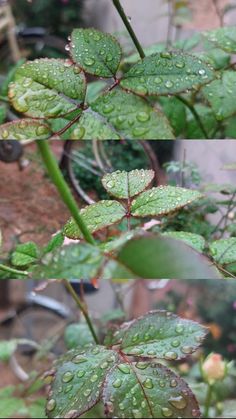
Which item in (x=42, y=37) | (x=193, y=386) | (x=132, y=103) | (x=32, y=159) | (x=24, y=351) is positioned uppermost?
(x=132, y=103)

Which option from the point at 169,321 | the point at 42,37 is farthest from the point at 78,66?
the point at 42,37

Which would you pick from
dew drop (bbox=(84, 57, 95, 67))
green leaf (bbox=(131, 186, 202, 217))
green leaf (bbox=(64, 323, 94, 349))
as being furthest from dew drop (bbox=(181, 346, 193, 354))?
green leaf (bbox=(64, 323, 94, 349))

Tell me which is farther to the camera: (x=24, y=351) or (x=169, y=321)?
(x=24, y=351)

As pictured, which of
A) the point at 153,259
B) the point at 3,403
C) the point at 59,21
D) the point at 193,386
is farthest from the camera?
the point at 59,21

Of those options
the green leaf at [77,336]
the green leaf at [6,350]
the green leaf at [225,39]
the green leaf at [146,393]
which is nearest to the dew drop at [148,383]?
the green leaf at [146,393]

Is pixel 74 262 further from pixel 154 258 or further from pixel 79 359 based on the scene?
pixel 79 359

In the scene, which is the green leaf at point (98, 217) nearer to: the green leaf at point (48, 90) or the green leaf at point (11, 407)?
the green leaf at point (48, 90)

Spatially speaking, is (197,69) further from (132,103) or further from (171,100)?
(171,100)
